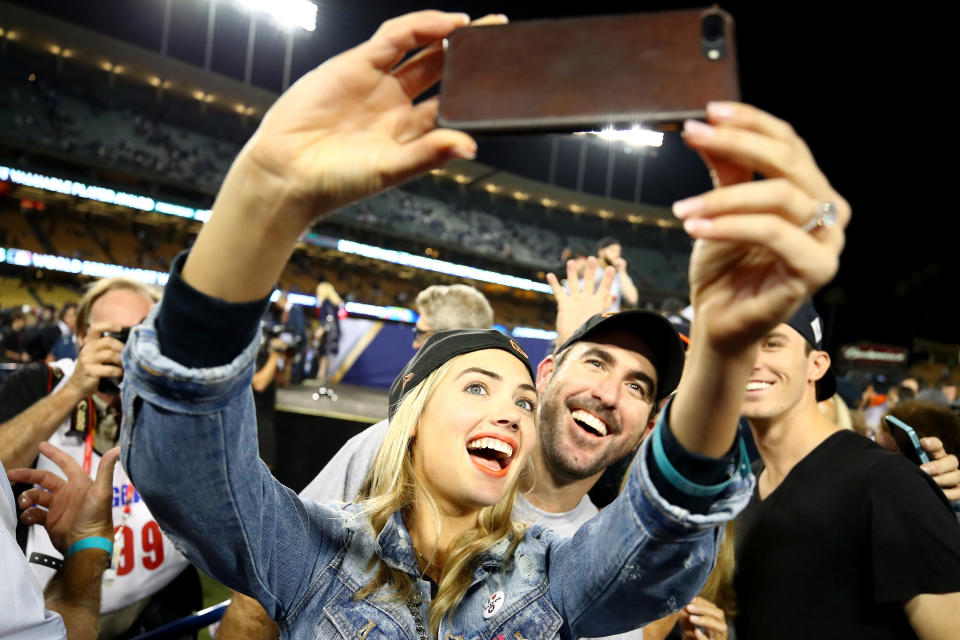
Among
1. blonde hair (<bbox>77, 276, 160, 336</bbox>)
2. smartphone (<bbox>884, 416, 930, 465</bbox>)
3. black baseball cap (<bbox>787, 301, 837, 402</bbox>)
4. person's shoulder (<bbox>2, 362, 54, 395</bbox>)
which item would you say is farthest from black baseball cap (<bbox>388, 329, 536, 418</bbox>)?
person's shoulder (<bbox>2, 362, 54, 395</bbox>)

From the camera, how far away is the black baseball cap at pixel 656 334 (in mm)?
2201

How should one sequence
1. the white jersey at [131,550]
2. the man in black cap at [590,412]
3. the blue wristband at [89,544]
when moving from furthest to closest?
the white jersey at [131,550] → the man in black cap at [590,412] → the blue wristband at [89,544]

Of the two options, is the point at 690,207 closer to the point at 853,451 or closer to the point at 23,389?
the point at 853,451

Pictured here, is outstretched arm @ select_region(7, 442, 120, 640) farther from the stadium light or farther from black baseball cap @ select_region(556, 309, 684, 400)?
the stadium light

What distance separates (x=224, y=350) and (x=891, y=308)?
35378 mm

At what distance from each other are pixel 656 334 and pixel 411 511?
112 centimetres

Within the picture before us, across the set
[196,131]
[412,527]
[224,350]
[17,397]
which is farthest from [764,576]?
[196,131]

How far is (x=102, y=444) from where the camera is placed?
9.21 feet

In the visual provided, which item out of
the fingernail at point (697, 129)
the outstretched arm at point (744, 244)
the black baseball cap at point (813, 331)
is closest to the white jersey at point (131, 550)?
the outstretched arm at point (744, 244)

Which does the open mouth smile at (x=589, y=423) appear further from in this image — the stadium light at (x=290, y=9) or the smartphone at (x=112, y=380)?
the stadium light at (x=290, y=9)

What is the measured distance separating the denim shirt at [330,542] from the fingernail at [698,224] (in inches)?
18.9

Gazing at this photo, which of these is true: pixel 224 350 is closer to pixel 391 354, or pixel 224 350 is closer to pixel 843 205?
pixel 843 205

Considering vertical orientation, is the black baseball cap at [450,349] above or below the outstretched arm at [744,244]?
below

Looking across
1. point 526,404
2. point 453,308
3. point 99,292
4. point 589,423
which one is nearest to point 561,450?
point 589,423
